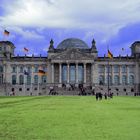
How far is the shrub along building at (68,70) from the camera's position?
14638 cm

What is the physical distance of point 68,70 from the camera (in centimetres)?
14688

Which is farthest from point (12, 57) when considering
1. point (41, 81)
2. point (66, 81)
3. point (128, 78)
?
point (128, 78)

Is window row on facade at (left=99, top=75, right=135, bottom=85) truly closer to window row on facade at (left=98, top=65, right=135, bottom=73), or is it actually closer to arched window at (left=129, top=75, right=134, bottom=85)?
arched window at (left=129, top=75, right=134, bottom=85)

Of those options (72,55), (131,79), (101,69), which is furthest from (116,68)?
(72,55)

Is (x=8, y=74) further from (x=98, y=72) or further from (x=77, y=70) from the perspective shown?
(x=98, y=72)

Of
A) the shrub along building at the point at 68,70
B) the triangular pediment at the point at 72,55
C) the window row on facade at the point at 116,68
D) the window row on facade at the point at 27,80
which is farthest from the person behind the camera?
the window row on facade at the point at 116,68

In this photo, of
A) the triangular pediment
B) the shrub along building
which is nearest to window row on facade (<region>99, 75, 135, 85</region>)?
the shrub along building

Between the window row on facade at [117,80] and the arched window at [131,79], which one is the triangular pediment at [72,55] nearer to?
the window row on facade at [117,80]

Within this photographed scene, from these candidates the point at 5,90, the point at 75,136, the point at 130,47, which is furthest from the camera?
the point at 130,47

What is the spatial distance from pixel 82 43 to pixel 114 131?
15425 cm

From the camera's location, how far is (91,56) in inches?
5792

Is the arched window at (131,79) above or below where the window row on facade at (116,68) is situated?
below

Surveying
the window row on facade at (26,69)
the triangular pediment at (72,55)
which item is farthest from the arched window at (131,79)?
the window row on facade at (26,69)

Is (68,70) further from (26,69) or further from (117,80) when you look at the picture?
(117,80)
